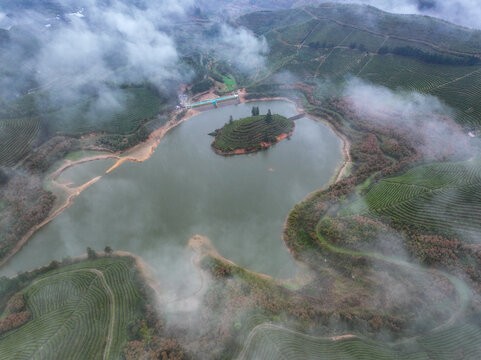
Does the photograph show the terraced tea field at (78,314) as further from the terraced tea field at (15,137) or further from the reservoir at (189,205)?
the terraced tea field at (15,137)

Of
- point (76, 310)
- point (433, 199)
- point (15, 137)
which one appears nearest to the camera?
point (76, 310)

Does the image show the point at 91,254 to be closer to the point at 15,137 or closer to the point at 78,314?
the point at 78,314

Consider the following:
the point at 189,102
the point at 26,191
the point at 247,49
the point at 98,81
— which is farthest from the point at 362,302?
the point at 247,49

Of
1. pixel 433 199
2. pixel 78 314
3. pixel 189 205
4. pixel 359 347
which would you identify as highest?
pixel 433 199

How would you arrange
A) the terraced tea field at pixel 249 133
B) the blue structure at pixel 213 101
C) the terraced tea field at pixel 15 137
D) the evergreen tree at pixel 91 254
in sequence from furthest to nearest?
the blue structure at pixel 213 101 < the terraced tea field at pixel 249 133 < the terraced tea field at pixel 15 137 < the evergreen tree at pixel 91 254

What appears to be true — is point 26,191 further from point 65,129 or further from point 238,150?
point 238,150

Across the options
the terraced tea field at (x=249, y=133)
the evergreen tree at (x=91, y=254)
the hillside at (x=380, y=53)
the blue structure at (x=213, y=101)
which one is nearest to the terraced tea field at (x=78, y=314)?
the evergreen tree at (x=91, y=254)

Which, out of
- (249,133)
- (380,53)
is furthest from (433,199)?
(380,53)
